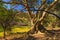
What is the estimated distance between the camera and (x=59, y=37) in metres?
15.1

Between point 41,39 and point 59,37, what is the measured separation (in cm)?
154

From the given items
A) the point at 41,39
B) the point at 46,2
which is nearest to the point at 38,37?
the point at 41,39

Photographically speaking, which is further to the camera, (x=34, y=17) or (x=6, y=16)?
(x=34, y=17)

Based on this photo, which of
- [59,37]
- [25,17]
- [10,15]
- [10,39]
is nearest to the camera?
[10,15]

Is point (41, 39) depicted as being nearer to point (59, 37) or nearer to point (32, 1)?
point (59, 37)

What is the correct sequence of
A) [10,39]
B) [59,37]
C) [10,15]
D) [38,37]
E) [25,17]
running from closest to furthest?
[10,15], [59,37], [38,37], [10,39], [25,17]

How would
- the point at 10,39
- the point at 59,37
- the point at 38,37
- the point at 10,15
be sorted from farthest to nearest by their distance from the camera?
the point at 10,39
the point at 38,37
the point at 59,37
the point at 10,15

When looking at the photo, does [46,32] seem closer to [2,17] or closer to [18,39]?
[18,39]

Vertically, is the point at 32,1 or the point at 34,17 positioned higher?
the point at 32,1

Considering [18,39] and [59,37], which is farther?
[18,39]

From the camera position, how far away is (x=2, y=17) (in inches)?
581

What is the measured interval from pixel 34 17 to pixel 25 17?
1637 millimetres

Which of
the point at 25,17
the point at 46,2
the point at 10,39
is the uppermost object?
the point at 46,2

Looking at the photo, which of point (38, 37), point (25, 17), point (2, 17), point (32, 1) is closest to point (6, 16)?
point (2, 17)
